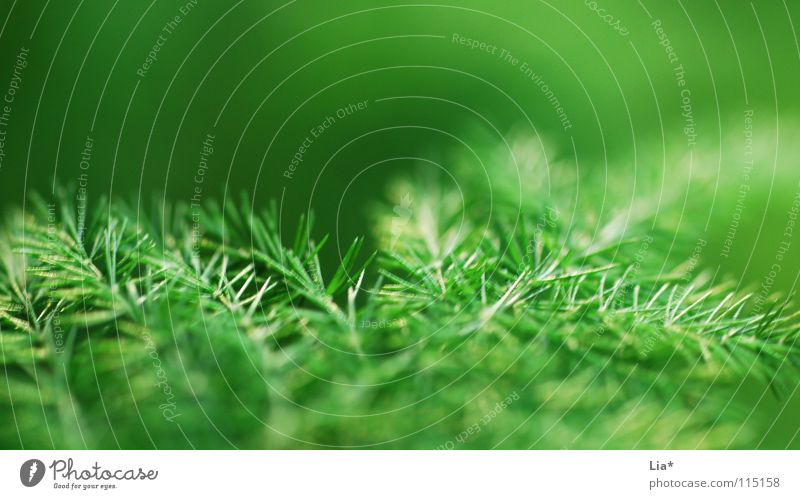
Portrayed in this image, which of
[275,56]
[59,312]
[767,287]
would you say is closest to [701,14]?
[767,287]
